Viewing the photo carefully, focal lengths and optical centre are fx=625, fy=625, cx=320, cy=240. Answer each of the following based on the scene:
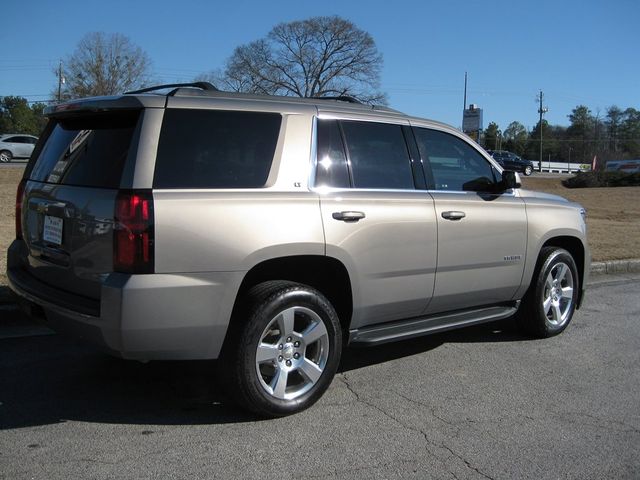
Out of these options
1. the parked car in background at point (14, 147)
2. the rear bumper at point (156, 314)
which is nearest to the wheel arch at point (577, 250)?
the rear bumper at point (156, 314)

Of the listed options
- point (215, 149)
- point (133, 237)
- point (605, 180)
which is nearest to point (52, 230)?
point (133, 237)

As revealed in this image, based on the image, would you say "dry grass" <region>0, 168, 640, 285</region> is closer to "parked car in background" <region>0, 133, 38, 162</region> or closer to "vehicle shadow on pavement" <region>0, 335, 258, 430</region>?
"vehicle shadow on pavement" <region>0, 335, 258, 430</region>

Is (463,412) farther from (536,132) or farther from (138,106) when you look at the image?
(536,132)

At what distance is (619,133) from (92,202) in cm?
13701

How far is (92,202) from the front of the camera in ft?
11.4

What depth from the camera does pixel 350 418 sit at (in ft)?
12.8

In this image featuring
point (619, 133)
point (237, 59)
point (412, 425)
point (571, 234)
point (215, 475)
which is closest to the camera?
point (215, 475)

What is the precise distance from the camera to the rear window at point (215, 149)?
138 inches

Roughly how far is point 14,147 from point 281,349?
35552mm

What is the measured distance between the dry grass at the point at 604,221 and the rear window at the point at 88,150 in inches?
97.8

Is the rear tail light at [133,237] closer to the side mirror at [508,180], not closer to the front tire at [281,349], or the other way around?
the front tire at [281,349]

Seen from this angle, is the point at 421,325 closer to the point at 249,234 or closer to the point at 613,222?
the point at 249,234

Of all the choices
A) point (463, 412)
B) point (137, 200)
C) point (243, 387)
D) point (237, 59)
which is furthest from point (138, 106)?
point (237, 59)

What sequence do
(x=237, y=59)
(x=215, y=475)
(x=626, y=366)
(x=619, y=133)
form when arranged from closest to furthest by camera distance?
(x=215, y=475) < (x=626, y=366) < (x=237, y=59) < (x=619, y=133)
